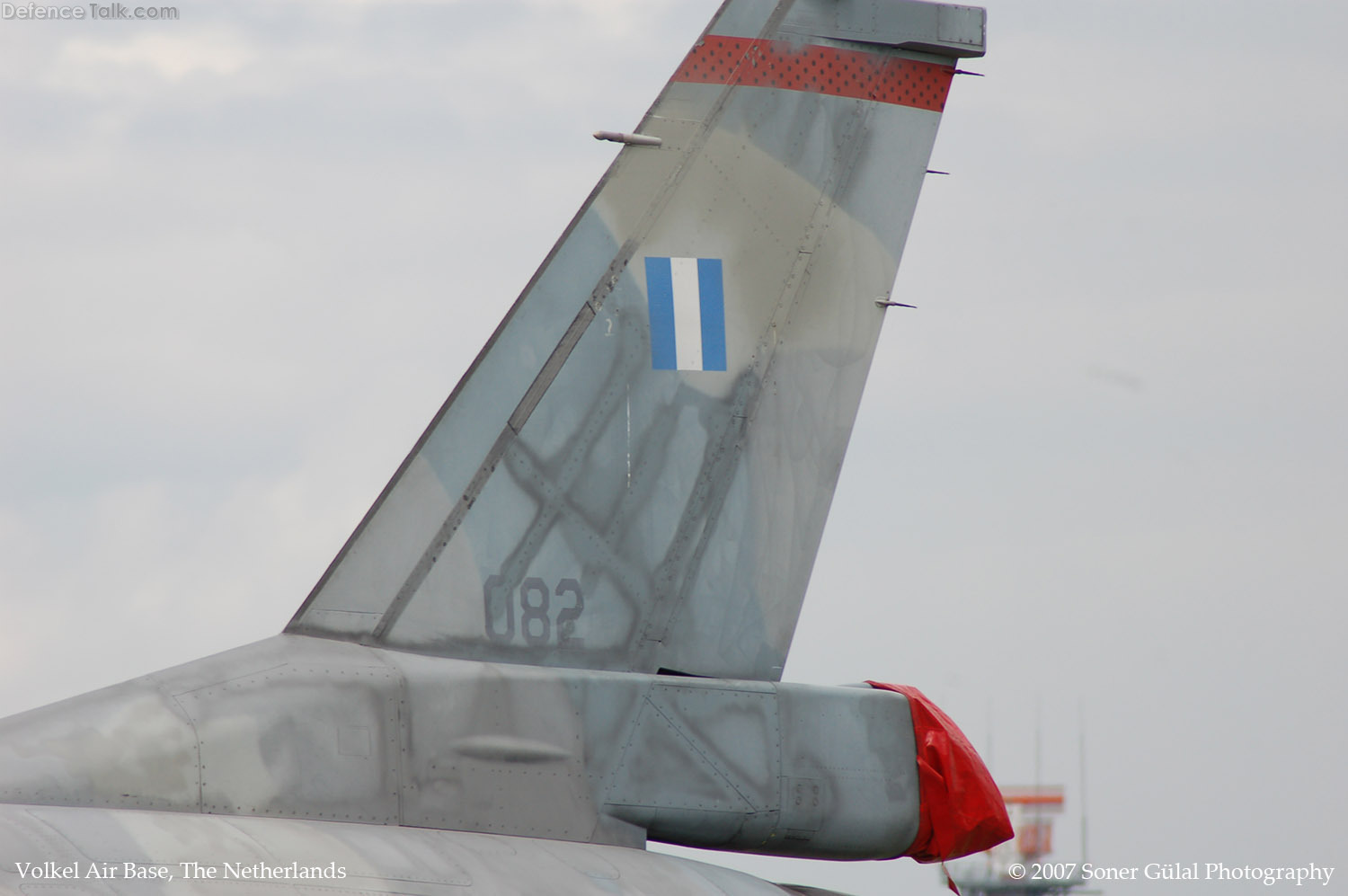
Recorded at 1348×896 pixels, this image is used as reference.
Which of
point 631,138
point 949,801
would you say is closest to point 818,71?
point 631,138

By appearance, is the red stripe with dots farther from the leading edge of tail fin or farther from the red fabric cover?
the red fabric cover

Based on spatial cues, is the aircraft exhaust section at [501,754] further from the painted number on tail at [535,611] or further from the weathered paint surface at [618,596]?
the painted number on tail at [535,611]

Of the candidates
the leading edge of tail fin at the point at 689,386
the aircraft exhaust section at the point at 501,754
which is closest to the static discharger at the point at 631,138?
the leading edge of tail fin at the point at 689,386

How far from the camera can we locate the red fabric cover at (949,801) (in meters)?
7.09

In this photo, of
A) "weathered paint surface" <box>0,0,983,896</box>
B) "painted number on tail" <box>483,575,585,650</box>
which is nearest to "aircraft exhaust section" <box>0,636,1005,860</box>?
"weathered paint surface" <box>0,0,983,896</box>

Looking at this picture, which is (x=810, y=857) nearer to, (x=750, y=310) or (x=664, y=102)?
(x=750, y=310)

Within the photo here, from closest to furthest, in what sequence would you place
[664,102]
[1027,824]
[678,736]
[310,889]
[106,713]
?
[310,889] < [106,713] < [678,736] < [664,102] < [1027,824]

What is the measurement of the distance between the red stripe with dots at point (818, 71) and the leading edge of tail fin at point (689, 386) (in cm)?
1

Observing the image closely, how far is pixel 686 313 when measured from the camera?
7.41 meters

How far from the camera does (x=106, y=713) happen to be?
19.3 ft

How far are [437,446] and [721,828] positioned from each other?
81.5 inches

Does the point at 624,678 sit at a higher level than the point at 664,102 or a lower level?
lower

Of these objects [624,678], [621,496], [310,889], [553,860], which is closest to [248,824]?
[310,889]

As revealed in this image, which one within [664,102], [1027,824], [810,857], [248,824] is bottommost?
[1027,824]
